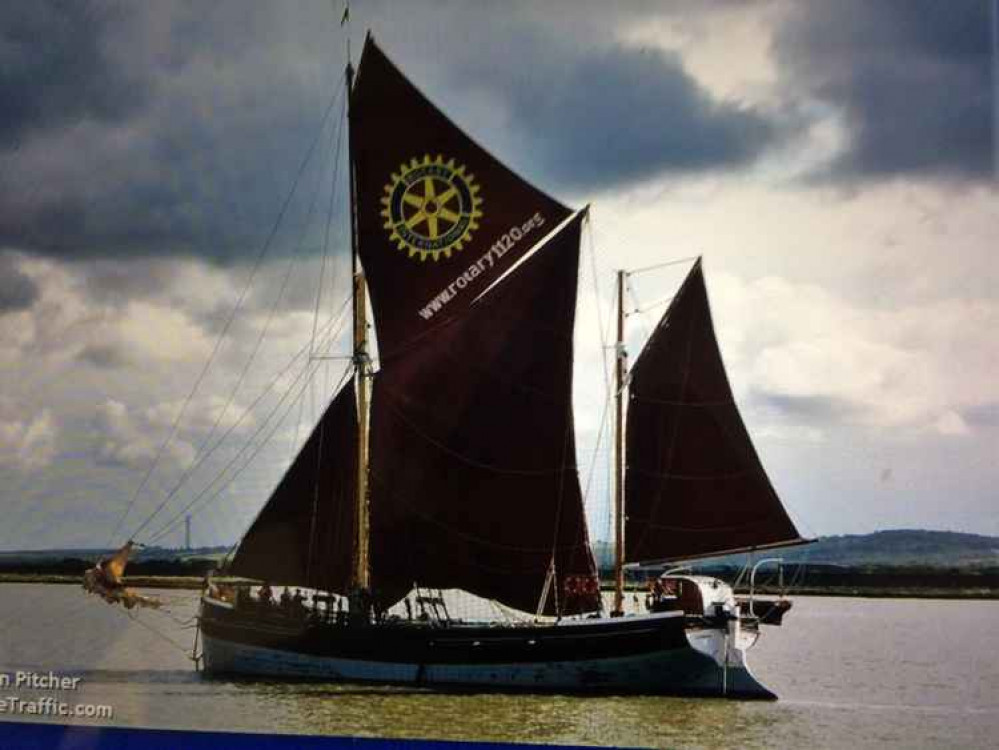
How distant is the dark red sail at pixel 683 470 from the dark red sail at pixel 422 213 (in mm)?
1496

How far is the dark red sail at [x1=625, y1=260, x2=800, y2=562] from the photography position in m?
10.2

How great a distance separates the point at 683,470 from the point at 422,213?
3206 millimetres

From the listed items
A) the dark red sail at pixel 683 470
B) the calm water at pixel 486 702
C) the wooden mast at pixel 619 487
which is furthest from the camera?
the wooden mast at pixel 619 487

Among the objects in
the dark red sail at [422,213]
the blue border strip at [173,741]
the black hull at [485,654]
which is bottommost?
the blue border strip at [173,741]

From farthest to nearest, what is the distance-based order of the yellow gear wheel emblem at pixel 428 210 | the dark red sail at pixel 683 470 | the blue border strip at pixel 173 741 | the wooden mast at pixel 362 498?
the wooden mast at pixel 362 498 < the yellow gear wheel emblem at pixel 428 210 < the dark red sail at pixel 683 470 < the blue border strip at pixel 173 741

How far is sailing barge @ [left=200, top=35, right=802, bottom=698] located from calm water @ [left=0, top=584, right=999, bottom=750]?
555 mm

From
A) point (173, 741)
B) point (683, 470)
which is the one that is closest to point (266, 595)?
point (683, 470)

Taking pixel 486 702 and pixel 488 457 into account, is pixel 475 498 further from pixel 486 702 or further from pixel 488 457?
pixel 486 702

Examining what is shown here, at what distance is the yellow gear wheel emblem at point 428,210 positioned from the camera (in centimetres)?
1057

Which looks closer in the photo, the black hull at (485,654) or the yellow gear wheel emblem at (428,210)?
the yellow gear wheel emblem at (428,210)

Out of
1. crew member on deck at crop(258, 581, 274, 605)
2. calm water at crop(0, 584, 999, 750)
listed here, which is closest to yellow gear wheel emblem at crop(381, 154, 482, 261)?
crew member on deck at crop(258, 581, 274, 605)

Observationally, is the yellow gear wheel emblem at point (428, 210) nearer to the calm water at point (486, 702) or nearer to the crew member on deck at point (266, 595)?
the crew member on deck at point (266, 595)

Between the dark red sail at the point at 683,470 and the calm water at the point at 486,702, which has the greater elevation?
the dark red sail at the point at 683,470

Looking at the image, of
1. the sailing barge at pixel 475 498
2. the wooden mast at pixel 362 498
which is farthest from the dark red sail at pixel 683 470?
the wooden mast at pixel 362 498
